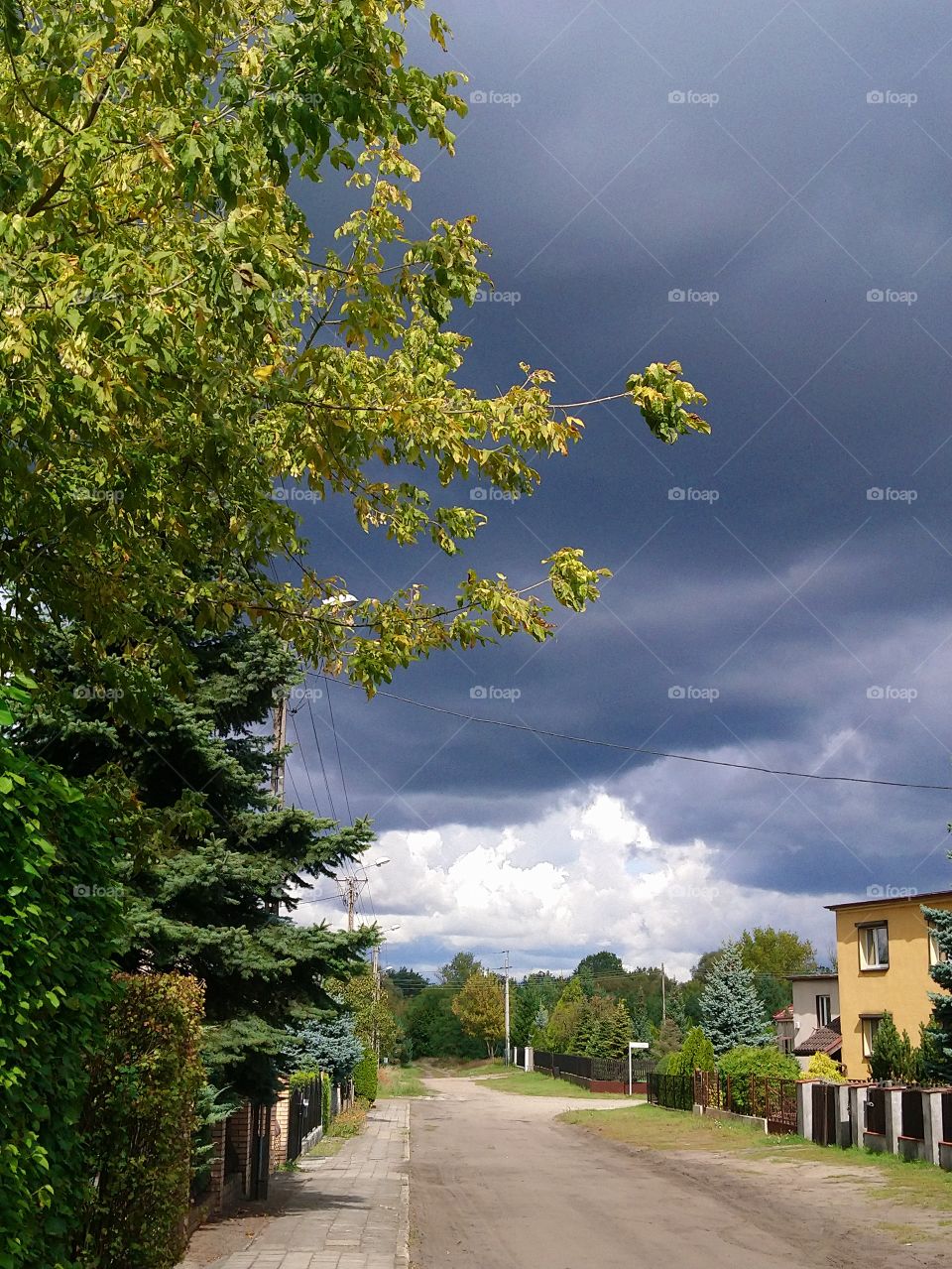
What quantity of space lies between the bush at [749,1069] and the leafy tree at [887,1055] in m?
3.39

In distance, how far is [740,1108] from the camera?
36.1 meters

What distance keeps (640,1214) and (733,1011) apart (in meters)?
39.6

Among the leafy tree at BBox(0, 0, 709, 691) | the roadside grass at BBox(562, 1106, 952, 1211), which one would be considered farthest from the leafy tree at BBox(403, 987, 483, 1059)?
the leafy tree at BBox(0, 0, 709, 691)

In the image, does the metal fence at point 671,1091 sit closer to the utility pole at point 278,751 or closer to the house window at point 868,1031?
the house window at point 868,1031

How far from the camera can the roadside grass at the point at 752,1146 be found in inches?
779

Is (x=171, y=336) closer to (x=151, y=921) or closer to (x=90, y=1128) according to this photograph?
(x=90, y=1128)

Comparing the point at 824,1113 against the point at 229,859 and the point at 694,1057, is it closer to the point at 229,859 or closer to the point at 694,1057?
the point at 694,1057

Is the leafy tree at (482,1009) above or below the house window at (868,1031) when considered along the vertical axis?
below

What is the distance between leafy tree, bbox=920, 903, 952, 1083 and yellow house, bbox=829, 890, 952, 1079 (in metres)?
7.08

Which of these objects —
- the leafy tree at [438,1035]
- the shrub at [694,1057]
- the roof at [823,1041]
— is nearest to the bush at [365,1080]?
the shrub at [694,1057]

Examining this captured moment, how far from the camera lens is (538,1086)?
69.9 m

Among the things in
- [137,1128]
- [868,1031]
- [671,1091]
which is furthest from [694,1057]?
[137,1128]

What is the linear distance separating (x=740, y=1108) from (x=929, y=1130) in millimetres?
14311

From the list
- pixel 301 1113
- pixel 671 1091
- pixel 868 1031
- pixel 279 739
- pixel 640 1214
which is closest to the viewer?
pixel 640 1214
